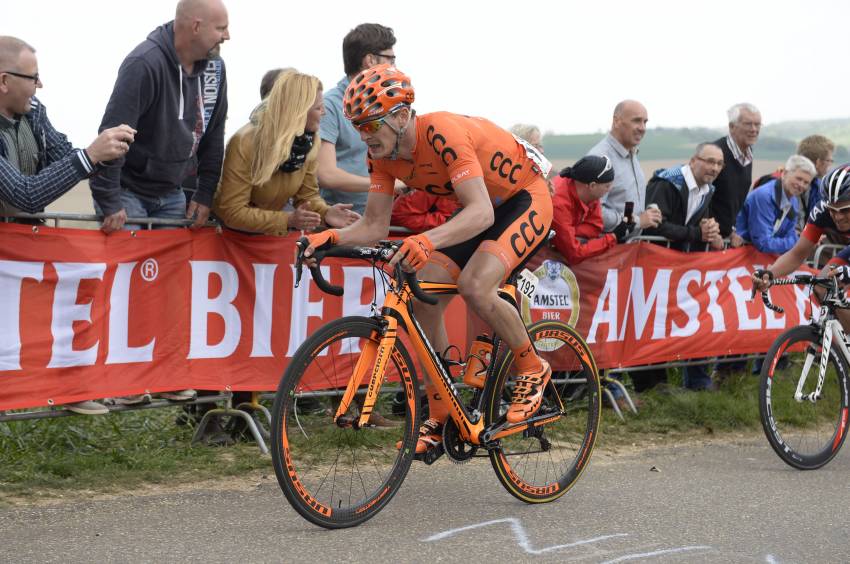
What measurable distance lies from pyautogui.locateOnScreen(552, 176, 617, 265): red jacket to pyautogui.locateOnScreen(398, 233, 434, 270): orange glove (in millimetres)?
3409

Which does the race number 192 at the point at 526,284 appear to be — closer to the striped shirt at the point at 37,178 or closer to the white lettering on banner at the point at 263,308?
the white lettering on banner at the point at 263,308

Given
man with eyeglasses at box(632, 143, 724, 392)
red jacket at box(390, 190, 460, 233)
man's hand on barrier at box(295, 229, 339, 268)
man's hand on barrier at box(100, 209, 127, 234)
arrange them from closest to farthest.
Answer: man's hand on barrier at box(295, 229, 339, 268), man's hand on barrier at box(100, 209, 127, 234), red jacket at box(390, 190, 460, 233), man with eyeglasses at box(632, 143, 724, 392)

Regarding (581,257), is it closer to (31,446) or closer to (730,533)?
(730,533)

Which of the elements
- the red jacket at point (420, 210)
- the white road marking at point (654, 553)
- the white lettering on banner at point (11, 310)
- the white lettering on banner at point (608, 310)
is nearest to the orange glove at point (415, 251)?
the white road marking at point (654, 553)

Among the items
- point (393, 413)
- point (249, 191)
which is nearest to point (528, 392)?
point (393, 413)

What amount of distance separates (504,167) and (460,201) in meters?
0.51

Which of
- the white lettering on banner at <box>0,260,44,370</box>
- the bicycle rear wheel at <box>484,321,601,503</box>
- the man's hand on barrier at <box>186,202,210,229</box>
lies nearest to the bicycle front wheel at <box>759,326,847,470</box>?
the bicycle rear wheel at <box>484,321,601,503</box>

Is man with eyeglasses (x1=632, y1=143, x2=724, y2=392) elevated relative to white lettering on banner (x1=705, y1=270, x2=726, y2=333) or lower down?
elevated

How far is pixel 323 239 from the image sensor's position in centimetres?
500

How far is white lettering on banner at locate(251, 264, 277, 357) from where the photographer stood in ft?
22.6

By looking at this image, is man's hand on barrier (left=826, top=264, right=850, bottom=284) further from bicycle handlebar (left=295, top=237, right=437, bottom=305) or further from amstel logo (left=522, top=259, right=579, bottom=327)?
bicycle handlebar (left=295, top=237, right=437, bottom=305)

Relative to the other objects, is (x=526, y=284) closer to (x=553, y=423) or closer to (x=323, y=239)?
(x=553, y=423)

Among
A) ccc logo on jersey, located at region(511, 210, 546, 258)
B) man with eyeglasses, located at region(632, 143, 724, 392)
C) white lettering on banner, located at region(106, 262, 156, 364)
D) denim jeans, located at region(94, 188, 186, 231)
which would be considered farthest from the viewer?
man with eyeglasses, located at region(632, 143, 724, 392)

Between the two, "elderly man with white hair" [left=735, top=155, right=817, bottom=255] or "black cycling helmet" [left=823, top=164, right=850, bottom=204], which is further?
"elderly man with white hair" [left=735, top=155, right=817, bottom=255]
